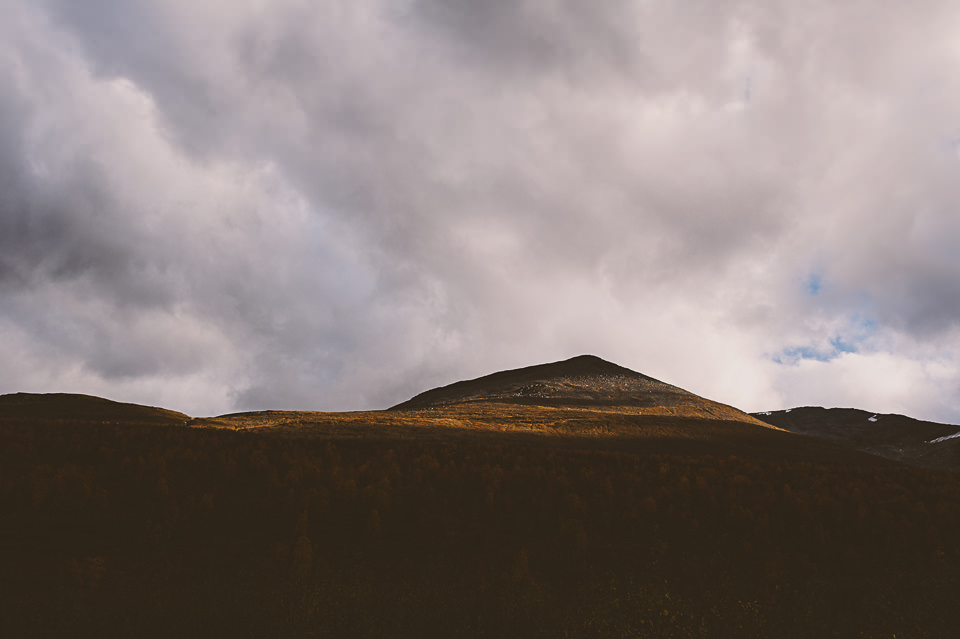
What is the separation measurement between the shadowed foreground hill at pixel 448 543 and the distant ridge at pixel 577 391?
187 ft

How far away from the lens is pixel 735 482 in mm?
14680

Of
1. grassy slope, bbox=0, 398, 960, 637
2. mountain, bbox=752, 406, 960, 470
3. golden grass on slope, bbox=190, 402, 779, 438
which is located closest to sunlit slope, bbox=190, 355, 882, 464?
golden grass on slope, bbox=190, 402, 779, 438

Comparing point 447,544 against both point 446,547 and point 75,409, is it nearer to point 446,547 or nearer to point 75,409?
point 446,547

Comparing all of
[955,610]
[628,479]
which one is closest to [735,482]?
[628,479]

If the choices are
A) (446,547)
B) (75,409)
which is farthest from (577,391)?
(446,547)

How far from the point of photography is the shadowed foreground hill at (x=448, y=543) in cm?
844

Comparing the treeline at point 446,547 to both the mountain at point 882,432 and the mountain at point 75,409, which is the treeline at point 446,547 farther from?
the mountain at point 882,432

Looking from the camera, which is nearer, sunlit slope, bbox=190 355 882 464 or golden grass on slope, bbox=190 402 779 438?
golden grass on slope, bbox=190 402 779 438

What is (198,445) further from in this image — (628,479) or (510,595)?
(628,479)

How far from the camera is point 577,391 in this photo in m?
83.6

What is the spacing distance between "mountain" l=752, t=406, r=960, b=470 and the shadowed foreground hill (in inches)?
2998

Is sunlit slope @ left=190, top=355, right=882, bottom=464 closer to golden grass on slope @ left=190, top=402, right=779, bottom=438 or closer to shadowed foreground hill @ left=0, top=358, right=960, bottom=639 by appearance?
golden grass on slope @ left=190, top=402, right=779, bottom=438

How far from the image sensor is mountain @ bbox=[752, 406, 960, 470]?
81938 millimetres

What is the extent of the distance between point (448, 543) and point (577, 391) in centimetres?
7441
